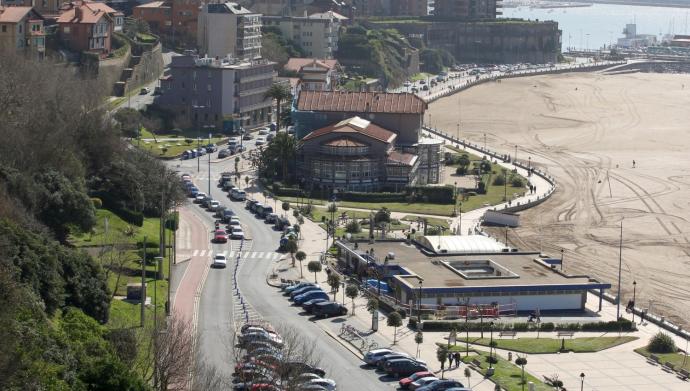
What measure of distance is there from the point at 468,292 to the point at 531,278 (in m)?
3.48

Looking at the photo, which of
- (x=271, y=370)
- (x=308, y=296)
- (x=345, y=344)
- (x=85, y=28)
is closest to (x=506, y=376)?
(x=345, y=344)

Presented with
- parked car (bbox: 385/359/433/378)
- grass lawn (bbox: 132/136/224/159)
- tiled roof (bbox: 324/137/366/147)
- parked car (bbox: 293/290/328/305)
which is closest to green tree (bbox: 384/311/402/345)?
parked car (bbox: 293/290/328/305)

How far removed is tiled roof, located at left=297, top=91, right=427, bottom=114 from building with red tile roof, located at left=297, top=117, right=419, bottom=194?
337 centimetres

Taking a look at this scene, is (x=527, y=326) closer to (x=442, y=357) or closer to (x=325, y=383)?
(x=442, y=357)

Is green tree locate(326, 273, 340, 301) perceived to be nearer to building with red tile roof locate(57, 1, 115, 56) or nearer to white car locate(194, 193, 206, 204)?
white car locate(194, 193, 206, 204)

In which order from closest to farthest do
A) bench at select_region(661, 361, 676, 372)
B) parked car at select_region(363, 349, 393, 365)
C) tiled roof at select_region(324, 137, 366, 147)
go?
parked car at select_region(363, 349, 393, 365) → bench at select_region(661, 361, 676, 372) → tiled roof at select_region(324, 137, 366, 147)

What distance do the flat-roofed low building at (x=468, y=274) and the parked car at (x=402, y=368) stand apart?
9253 millimetres

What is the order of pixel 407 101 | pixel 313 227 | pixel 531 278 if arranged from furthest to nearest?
pixel 407 101, pixel 313 227, pixel 531 278

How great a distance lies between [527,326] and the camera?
2002 inches

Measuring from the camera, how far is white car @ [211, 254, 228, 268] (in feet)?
193

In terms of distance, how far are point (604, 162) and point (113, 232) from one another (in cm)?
A: 4670

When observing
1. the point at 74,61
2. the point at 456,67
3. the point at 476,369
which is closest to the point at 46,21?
the point at 74,61

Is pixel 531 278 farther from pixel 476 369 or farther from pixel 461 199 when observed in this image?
pixel 461 199

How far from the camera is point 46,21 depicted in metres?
104
